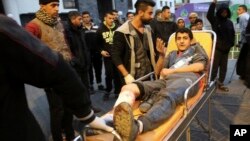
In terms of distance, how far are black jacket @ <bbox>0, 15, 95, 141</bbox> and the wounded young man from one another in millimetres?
675

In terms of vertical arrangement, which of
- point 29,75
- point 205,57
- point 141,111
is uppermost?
point 29,75

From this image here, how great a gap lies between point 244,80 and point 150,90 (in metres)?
3.79

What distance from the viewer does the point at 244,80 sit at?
19.1ft

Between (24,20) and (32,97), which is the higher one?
(24,20)

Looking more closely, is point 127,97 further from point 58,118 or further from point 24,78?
point 24,78

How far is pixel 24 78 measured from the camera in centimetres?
105

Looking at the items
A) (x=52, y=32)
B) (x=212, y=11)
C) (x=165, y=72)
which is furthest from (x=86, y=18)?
(x=165, y=72)

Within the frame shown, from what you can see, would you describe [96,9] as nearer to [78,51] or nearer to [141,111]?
[78,51]

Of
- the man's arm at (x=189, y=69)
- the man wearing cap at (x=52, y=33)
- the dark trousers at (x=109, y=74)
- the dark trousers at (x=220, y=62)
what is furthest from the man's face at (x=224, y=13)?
the man wearing cap at (x=52, y=33)

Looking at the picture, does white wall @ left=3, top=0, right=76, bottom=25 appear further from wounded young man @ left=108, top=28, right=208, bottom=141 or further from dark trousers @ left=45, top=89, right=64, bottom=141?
wounded young man @ left=108, top=28, right=208, bottom=141

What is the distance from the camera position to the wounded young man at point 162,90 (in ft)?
6.06

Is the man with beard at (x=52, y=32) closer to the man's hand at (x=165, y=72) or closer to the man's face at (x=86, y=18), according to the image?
the man's hand at (x=165, y=72)

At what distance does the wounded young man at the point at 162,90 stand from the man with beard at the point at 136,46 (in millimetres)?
163

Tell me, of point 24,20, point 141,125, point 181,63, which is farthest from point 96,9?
point 141,125
